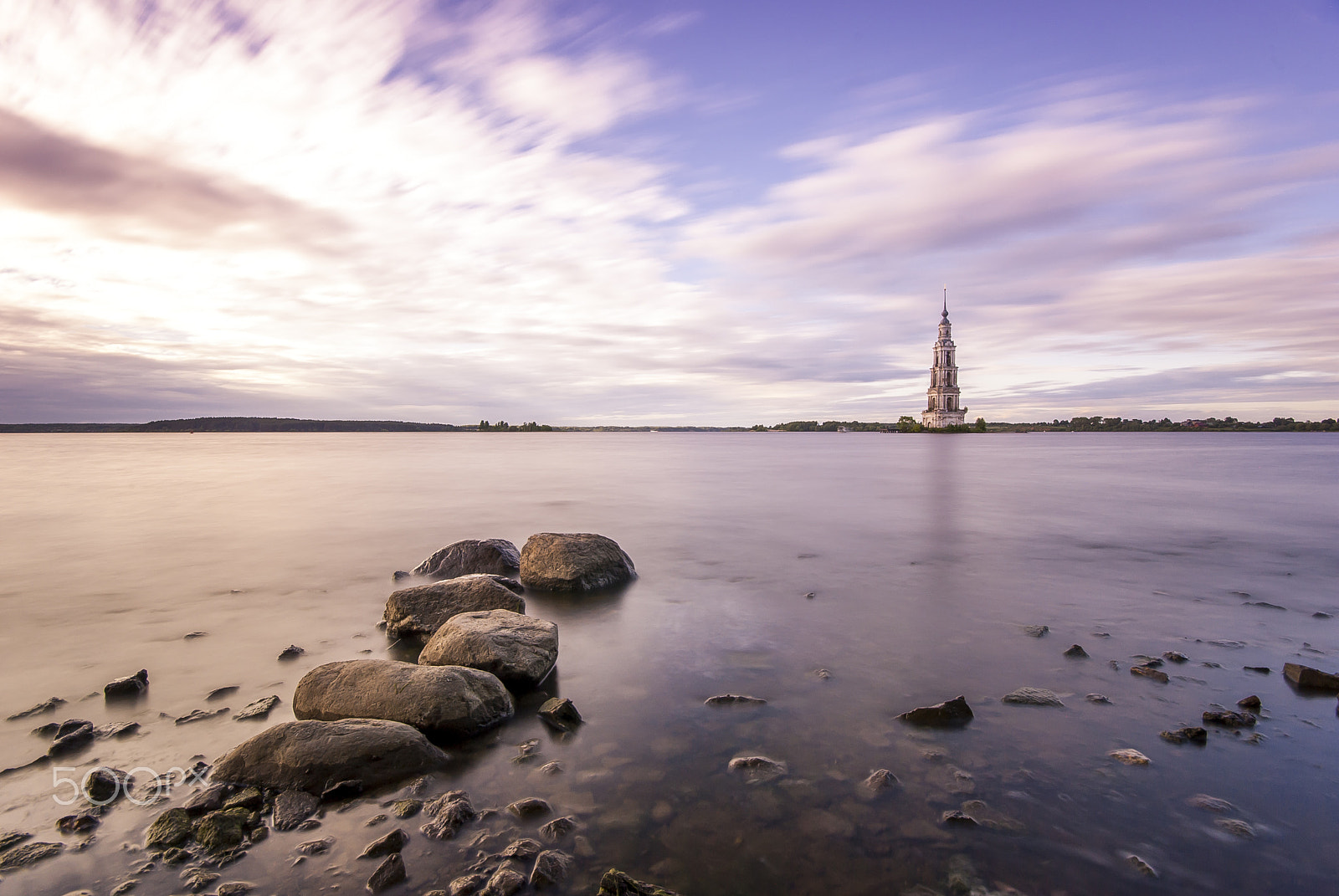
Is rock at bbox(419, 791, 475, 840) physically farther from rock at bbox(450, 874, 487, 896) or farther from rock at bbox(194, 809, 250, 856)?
rock at bbox(194, 809, 250, 856)

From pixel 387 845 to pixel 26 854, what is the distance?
2.12 m

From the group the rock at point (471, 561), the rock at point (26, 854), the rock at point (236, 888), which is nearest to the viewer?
the rock at point (236, 888)

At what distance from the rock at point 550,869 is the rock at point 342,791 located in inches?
60.3

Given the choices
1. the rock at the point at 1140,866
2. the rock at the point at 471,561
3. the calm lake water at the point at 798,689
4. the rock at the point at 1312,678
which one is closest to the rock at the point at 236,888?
the calm lake water at the point at 798,689

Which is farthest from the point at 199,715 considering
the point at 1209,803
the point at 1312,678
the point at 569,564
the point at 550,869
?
the point at 1312,678

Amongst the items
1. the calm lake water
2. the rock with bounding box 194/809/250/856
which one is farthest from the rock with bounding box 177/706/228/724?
the rock with bounding box 194/809/250/856

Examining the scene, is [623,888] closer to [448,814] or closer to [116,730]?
[448,814]

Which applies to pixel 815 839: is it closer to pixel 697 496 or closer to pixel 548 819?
pixel 548 819

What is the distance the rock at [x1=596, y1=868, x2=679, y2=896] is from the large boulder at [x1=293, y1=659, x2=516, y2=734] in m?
2.30

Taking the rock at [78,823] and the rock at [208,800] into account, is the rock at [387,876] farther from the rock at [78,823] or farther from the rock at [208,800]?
the rock at [78,823]

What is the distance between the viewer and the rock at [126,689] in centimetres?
607

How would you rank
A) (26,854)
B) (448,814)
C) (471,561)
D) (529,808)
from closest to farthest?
(26,854), (448,814), (529,808), (471,561)

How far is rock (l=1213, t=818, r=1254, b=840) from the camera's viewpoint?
395cm

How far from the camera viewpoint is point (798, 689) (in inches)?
245
